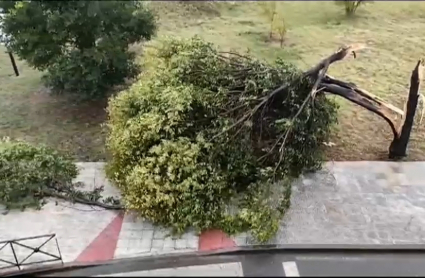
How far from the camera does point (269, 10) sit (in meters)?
15.3

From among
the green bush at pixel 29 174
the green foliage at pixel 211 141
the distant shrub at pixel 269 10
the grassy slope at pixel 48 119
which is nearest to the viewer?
the green foliage at pixel 211 141

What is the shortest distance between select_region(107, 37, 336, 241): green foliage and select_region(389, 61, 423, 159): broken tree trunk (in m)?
1.02

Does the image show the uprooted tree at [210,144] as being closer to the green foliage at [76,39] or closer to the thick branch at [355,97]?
the thick branch at [355,97]

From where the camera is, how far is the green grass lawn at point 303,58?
9.48m

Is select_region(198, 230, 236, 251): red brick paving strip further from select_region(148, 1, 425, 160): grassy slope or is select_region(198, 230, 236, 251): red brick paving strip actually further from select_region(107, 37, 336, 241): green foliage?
select_region(148, 1, 425, 160): grassy slope

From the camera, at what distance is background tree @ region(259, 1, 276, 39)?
14602mm

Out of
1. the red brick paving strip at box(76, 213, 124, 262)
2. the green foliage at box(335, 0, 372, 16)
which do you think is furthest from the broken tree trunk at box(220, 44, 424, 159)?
the green foliage at box(335, 0, 372, 16)

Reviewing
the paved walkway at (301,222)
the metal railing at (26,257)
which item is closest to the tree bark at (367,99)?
the paved walkway at (301,222)

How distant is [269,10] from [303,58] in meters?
3.43

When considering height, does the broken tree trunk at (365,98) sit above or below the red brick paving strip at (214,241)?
above

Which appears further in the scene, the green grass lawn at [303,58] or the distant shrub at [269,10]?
the distant shrub at [269,10]

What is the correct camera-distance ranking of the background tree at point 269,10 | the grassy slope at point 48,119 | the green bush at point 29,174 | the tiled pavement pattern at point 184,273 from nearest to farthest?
the tiled pavement pattern at point 184,273 < the green bush at point 29,174 < the grassy slope at point 48,119 < the background tree at point 269,10

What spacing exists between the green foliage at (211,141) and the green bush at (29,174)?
29.5 inches

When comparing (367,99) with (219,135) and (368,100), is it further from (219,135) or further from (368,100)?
(219,135)
